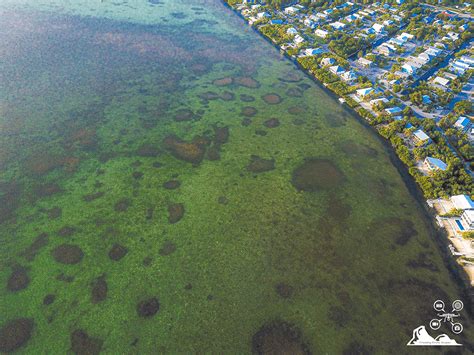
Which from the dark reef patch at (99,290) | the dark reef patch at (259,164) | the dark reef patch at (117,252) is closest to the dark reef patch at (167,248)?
the dark reef patch at (117,252)

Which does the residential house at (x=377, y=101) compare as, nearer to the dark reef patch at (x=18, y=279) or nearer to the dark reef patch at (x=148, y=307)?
the dark reef patch at (x=148, y=307)

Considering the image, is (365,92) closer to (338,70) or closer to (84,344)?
(338,70)

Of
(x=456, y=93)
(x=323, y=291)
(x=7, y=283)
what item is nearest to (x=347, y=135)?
(x=456, y=93)

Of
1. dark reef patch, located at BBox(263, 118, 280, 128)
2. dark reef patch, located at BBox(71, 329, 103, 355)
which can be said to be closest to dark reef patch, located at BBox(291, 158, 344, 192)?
dark reef patch, located at BBox(263, 118, 280, 128)

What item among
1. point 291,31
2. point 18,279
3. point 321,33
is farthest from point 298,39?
point 18,279

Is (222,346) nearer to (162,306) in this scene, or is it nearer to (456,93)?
(162,306)

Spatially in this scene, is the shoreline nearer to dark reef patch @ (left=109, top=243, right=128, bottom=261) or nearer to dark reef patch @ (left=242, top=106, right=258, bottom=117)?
dark reef patch @ (left=242, top=106, right=258, bottom=117)
